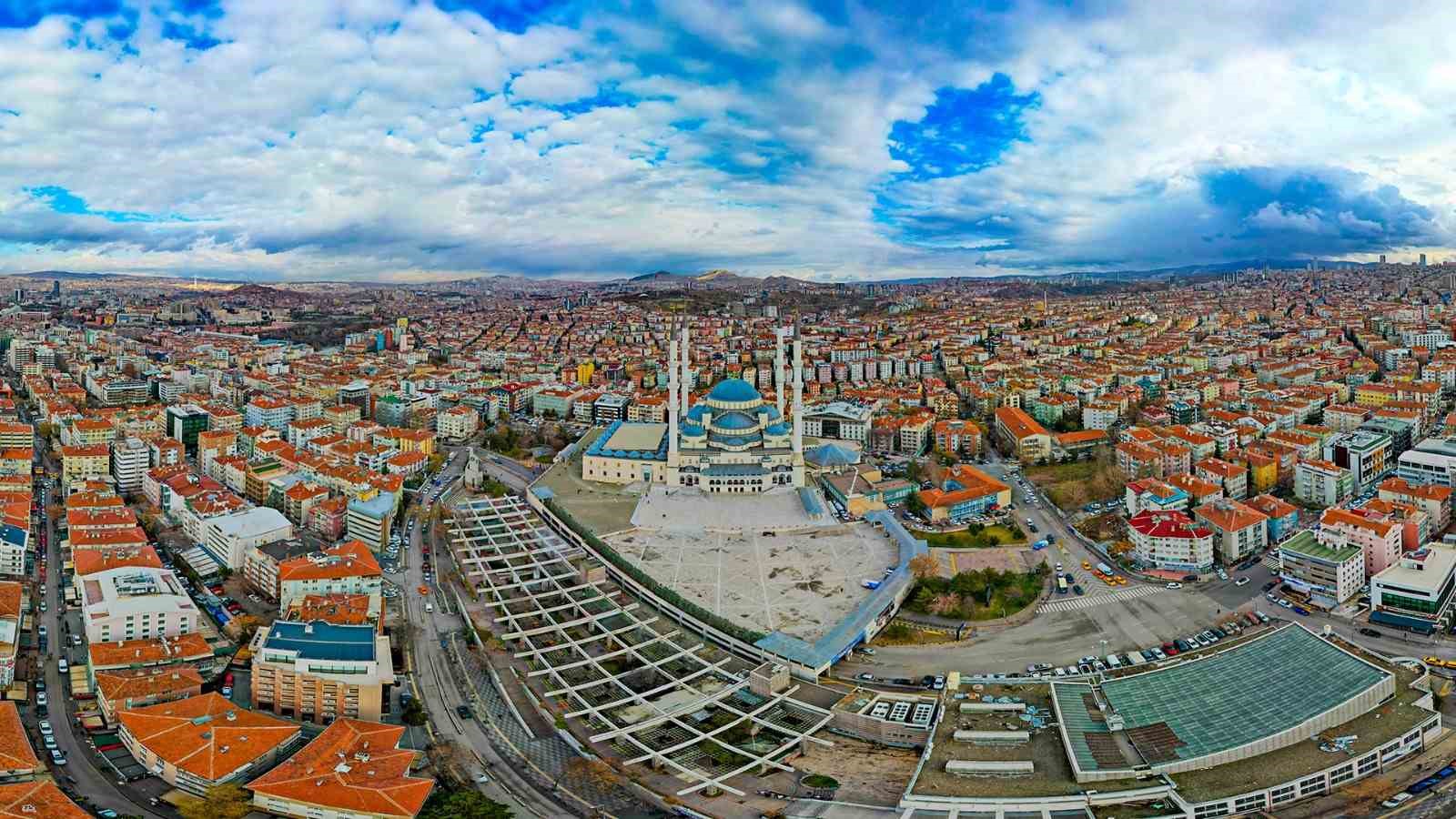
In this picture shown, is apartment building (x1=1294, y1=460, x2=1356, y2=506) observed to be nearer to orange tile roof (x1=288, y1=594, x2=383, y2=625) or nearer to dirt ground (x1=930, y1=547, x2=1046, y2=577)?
dirt ground (x1=930, y1=547, x2=1046, y2=577)

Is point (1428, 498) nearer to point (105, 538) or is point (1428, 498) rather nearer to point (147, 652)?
point (147, 652)

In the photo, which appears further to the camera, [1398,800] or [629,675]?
[629,675]

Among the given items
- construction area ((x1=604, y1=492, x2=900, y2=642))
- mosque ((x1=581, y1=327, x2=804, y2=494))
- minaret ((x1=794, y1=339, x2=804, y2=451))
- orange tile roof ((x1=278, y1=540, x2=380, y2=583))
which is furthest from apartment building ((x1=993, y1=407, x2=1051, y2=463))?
orange tile roof ((x1=278, y1=540, x2=380, y2=583))

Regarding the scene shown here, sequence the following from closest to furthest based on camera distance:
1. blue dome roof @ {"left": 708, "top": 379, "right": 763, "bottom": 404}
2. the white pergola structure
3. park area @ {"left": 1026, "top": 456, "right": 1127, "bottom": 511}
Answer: the white pergola structure < park area @ {"left": 1026, "top": 456, "right": 1127, "bottom": 511} < blue dome roof @ {"left": 708, "top": 379, "right": 763, "bottom": 404}

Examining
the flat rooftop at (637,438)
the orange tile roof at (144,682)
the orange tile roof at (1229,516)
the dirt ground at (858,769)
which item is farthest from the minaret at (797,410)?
the orange tile roof at (144,682)

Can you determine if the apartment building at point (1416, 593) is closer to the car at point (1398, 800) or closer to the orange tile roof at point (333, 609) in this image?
the car at point (1398, 800)

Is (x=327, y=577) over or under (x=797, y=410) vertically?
under

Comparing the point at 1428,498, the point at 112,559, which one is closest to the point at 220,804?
the point at 112,559
